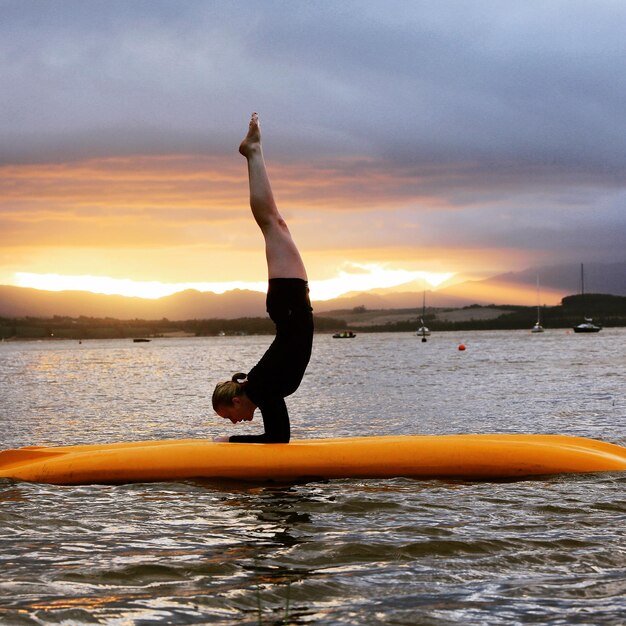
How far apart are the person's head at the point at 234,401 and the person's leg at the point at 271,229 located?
1.08m

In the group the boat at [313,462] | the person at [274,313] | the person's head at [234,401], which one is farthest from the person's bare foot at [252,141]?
the boat at [313,462]

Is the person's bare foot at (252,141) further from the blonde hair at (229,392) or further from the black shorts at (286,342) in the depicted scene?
the blonde hair at (229,392)

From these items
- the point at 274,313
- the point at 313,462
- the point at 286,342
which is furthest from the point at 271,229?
the point at 313,462

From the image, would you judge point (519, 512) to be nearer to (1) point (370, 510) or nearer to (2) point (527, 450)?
(1) point (370, 510)

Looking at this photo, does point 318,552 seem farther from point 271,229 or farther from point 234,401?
point 271,229

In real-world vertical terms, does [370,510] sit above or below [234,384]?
below

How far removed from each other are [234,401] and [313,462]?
37.5 inches

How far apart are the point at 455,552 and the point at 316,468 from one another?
2721mm

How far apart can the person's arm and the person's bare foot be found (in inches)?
91.7

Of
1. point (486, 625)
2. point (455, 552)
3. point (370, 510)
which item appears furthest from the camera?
point (370, 510)

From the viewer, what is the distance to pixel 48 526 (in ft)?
20.7

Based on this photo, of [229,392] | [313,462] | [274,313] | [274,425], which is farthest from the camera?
[274,425]

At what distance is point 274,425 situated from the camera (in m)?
8.27

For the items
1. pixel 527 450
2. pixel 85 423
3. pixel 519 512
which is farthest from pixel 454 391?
pixel 519 512
